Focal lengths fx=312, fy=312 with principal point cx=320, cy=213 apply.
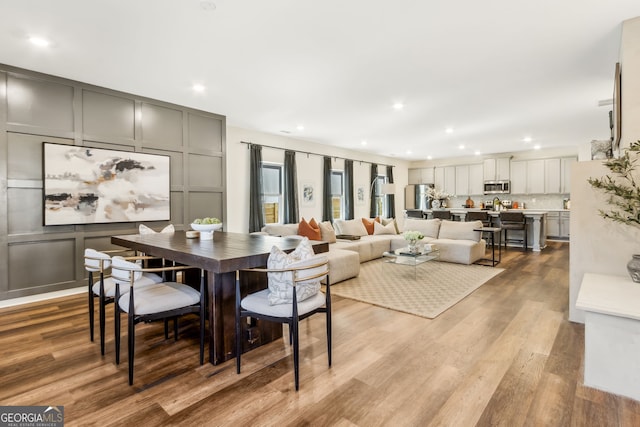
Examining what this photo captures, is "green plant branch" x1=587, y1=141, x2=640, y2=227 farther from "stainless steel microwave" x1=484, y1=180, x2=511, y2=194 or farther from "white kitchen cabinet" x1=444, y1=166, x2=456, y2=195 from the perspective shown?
"white kitchen cabinet" x1=444, y1=166, x2=456, y2=195

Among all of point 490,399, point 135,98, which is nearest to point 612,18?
point 490,399

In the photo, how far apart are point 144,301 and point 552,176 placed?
1070 cm

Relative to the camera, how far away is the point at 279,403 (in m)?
1.92

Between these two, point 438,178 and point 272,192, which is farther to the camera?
point 438,178

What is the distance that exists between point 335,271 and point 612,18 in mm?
3946

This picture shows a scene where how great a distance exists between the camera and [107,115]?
14.1 ft

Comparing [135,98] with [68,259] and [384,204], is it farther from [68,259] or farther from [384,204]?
[384,204]

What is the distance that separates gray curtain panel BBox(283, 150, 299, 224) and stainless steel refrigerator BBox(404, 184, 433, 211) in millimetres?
5834

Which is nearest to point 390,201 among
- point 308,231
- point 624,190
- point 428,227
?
point 428,227

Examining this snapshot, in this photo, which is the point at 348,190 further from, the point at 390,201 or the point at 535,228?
the point at 535,228

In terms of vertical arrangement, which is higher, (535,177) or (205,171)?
(535,177)

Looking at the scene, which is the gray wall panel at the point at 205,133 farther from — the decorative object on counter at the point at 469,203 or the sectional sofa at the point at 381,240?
the decorative object on counter at the point at 469,203

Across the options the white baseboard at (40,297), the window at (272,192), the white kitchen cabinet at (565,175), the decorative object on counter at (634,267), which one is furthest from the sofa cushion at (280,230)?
the white kitchen cabinet at (565,175)

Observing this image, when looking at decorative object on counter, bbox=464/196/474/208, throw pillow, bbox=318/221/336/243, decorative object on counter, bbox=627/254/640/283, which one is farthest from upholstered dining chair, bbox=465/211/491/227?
decorative object on counter, bbox=627/254/640/283
